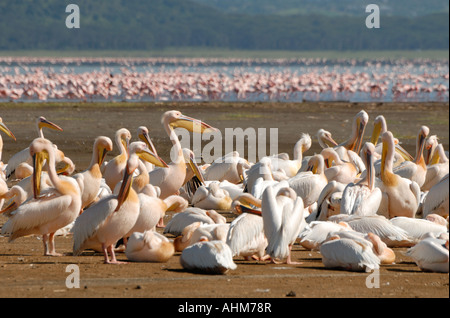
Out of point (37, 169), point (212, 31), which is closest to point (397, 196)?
point (37, 169)

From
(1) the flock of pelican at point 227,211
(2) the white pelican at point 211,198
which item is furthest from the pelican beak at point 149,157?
(2) the white pelican at point 211,198

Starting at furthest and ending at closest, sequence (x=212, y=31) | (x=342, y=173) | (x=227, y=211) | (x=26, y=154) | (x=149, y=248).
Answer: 1. (x=212, y=31)
2. (x=26, y=154)
3. (x=227, y=211)
4. (x=342, y=173)
5. (x=149, y=248)

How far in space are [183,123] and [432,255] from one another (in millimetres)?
4722

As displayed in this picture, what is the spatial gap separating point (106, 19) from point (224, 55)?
18.2m

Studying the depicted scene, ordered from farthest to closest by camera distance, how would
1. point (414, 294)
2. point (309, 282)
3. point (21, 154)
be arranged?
point (21, 154), point (309, 282), point (414, 294)

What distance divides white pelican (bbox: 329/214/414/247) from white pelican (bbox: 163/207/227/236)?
42.6 inches

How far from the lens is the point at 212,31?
144500 mm

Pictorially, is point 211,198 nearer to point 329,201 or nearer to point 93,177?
point 329,201

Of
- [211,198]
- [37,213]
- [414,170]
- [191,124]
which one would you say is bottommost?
[211,198]

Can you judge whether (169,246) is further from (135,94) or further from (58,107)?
(135,94)

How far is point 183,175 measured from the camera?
9.52 m

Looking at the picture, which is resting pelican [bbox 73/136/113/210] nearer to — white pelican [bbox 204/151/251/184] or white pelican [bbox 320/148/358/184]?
white pelican [bbox 320/148/358/184]
